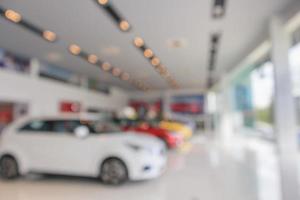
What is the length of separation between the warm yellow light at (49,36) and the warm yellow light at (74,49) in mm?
619

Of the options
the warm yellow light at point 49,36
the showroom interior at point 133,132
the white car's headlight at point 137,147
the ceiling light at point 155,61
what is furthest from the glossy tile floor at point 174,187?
the ceiling light at point 155,61

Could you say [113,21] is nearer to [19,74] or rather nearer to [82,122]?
[82,122]

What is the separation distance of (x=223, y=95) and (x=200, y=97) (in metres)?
5.31

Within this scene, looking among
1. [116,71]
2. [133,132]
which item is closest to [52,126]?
[133,132]

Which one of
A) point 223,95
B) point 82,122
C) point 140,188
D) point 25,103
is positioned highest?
point 223,95

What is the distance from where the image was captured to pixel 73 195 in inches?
132

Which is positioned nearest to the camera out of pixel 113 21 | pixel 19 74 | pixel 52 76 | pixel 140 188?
pixel 140 188

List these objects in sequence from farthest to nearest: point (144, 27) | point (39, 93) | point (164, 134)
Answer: point (39, 93), point (164, 134), point (144, 27)

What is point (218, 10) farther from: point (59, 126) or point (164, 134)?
point (164, 134)

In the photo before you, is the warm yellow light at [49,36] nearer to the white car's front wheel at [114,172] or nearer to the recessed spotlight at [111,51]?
the recessed spotlight at [111,51]

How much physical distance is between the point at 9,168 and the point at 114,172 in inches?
83.9

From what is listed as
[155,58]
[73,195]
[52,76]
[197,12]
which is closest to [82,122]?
[73,195]

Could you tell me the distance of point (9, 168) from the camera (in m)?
4.31

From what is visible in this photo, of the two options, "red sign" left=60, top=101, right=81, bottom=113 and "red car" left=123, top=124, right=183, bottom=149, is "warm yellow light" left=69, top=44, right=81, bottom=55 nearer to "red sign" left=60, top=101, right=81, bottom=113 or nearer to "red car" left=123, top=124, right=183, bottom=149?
"red car" left=123, top=124, right=183, bottom=149
